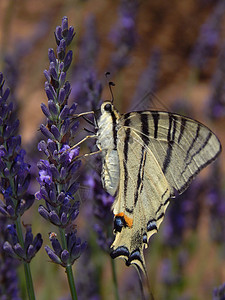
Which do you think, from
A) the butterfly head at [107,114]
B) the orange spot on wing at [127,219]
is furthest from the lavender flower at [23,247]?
the butterfly head at [107,114]

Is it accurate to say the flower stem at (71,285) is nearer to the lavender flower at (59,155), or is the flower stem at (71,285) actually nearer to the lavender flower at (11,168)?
the lavender flower at (59,155)

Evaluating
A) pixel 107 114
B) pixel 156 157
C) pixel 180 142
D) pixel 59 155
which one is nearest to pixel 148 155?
pixel 156 157

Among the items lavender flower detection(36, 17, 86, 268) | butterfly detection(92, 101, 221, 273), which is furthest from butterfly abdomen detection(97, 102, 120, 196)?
lavender flower detection(36, 17, 86, 268)

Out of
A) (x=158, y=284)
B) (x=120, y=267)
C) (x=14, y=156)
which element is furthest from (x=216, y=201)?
(x=14, y=156)

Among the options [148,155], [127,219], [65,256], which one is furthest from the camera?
[148,155]

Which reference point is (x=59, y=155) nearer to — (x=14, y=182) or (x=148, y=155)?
(x=14, y=182)

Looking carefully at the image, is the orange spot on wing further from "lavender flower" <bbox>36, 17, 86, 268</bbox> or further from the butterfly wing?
"lavender flower" <bbox>36, 17, 86, 268</bbox>
